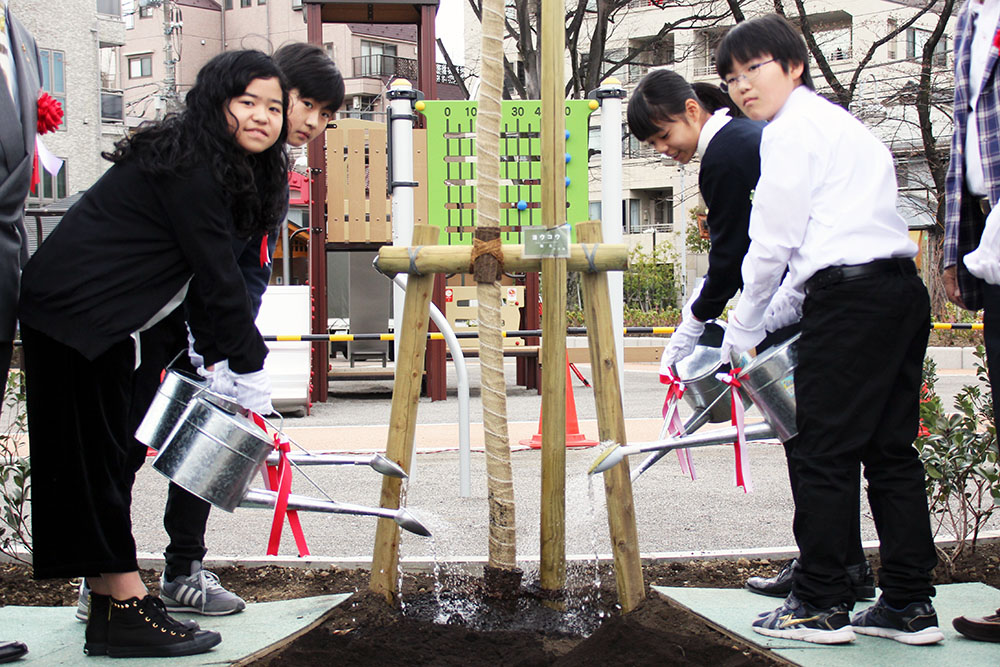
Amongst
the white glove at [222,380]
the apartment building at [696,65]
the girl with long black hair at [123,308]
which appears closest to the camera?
the girl with long black hair at [123,308]

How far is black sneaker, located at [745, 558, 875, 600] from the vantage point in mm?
3207

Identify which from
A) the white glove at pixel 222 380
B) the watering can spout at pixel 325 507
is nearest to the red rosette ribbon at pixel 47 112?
the white glove at pixel 222 380

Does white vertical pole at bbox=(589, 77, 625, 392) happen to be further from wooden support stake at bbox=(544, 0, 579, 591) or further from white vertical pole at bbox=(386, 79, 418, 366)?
wooden support stake at bbox=(544, 0, 579, 591)

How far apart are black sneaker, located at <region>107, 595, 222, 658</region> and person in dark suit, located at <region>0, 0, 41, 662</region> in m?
0.27

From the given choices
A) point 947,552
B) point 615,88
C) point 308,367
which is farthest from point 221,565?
point 308,367

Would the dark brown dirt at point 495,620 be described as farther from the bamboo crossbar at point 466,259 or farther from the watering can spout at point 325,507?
the bamboo crossbar at point 466,259

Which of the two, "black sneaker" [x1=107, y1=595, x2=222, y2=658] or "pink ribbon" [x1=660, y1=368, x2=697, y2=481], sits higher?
"pink ribbon" [x1=660, y1=368, x2=697, y2=481]

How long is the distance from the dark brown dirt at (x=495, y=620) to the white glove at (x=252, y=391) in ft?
2.15

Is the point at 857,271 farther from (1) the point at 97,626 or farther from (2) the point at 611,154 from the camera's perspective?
(2) the point at 611,154

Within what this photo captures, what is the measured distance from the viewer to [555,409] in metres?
2.87

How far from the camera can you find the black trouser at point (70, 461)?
2.67 meters

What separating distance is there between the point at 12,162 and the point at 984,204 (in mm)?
2605

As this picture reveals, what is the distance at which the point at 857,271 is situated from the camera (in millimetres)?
2633

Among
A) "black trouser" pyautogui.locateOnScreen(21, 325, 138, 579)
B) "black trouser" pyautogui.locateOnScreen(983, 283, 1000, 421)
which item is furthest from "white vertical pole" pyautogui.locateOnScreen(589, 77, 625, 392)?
"black trouser" pyautogui.locateOnScreen(21, 325, 138, 579)
